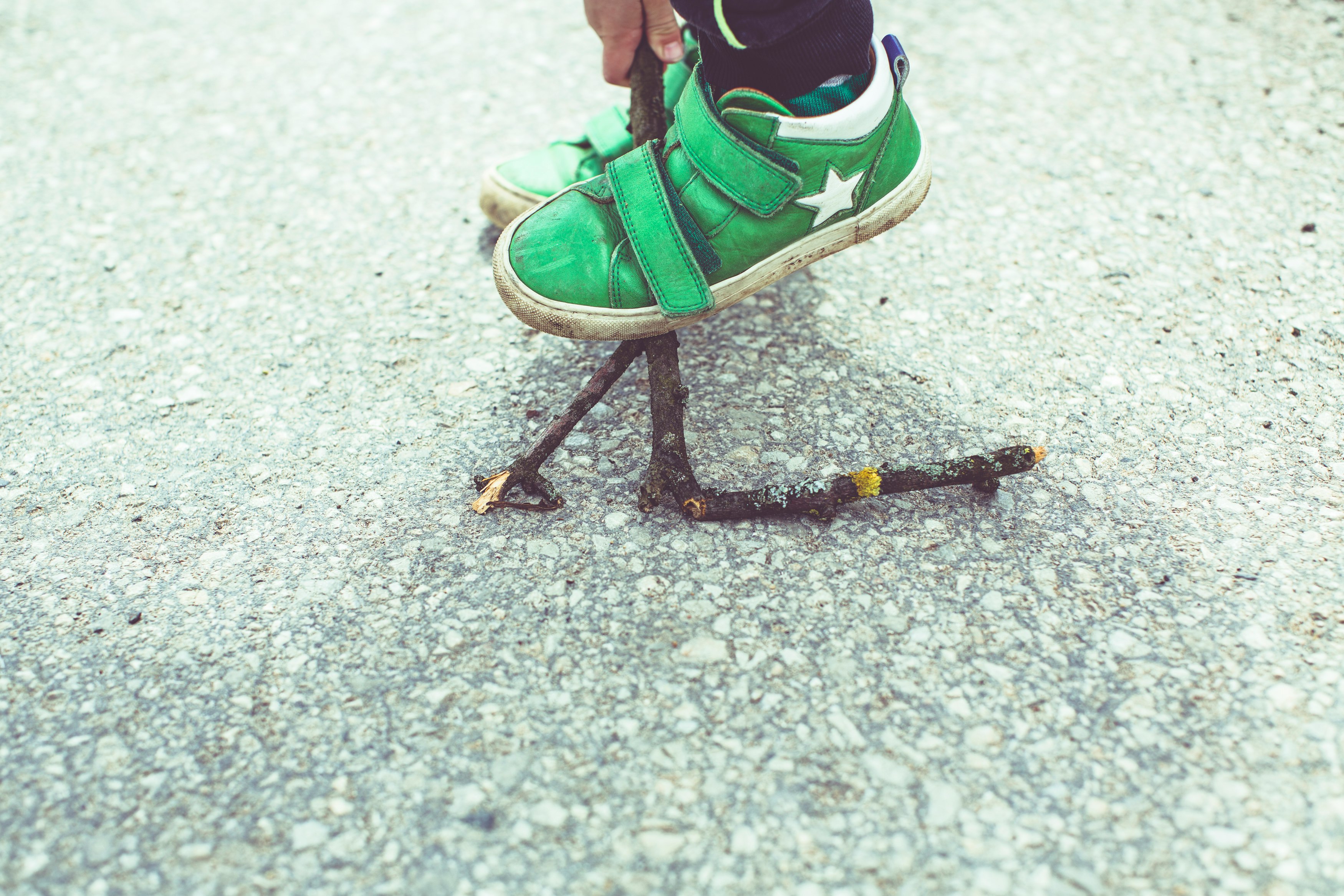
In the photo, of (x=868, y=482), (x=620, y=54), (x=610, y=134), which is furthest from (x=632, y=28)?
(x=868, y=482)

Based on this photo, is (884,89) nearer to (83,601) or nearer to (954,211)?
(954,211)

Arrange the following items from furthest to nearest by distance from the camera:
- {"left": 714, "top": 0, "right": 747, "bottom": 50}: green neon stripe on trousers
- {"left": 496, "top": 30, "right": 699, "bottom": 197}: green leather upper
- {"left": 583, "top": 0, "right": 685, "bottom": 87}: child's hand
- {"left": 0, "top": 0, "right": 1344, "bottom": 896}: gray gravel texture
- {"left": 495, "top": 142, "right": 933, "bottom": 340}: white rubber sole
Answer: {"left": 496, "top": 30, "right": 699, "bottom": 197}: green leather upper < {"left": 583, "top": 0, "right": 685, "bottom": 87}: child's hand < {"left": 495, "top": 142, "right": 933, "bottom": 340}: white rubber sole < {"left": 714, "top": 0, "right": 747, "bottom": 50}: green neon stripe on trousers < {"left": 0, "top": 0, "right": 1344, "bottom": 896}: gray gravel texture

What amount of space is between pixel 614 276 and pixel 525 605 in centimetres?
57

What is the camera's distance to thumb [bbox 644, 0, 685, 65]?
1786 mm

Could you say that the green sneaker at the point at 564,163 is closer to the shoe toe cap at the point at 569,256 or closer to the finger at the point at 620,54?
the finger at the point at 620,54

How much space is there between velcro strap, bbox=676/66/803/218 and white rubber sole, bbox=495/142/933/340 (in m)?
0.13

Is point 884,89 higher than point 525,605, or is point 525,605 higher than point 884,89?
point 884,89

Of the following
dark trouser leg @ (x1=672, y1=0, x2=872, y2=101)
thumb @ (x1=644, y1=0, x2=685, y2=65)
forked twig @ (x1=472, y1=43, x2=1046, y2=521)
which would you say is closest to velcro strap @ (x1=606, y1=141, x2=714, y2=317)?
forked twig @ (x1=472, y1=43, x2=1046, y2=521)

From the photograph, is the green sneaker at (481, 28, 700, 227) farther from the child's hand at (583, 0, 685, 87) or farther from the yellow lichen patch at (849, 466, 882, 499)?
the yellow lichen patch at (849, 466, 882, 499)

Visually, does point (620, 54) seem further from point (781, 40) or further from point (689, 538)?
point (689, 538)

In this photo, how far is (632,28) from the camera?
181cm

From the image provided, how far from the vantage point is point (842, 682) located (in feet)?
4.42

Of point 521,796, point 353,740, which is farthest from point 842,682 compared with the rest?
point 353,740

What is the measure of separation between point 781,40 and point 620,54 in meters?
0.48
